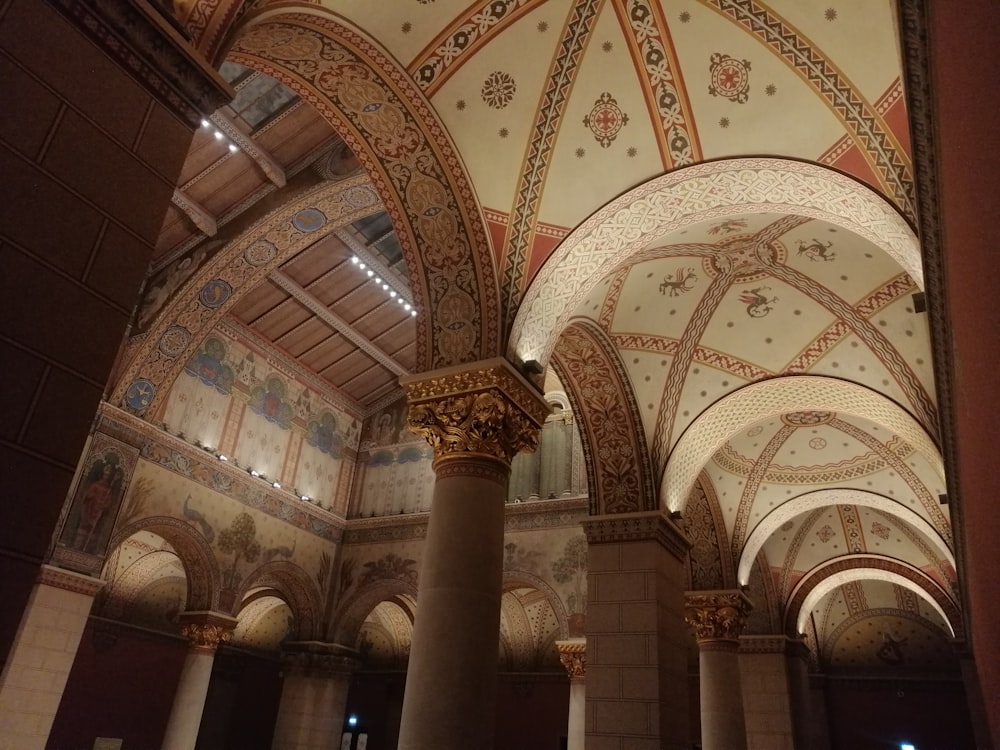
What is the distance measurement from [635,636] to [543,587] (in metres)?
5.57

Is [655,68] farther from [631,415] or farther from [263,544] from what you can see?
[263,544]

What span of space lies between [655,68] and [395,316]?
9455 millimetres

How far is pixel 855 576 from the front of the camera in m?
15.8

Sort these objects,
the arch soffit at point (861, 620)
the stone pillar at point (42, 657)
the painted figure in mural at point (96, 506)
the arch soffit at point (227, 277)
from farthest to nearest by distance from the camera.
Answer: the arch soffit at point (861, 620)
the arch soffit at point (227, 277)
the painted figure in mural at point (96, 506)
the stone pillar at point (42, 657)

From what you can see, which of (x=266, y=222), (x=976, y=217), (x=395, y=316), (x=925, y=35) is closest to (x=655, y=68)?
(x=925, y=35)

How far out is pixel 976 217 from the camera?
5.84 ft

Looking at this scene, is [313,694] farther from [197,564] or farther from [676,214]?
[676,214]

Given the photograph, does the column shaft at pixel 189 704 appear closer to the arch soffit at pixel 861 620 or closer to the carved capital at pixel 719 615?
the carved capital at pixel 719 615

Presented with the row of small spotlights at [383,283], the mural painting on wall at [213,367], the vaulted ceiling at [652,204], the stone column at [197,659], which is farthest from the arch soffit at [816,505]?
the mural painting on wall at [213,367]

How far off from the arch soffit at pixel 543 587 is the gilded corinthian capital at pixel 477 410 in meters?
7.50

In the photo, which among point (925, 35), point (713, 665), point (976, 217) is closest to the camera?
point (976, 217)

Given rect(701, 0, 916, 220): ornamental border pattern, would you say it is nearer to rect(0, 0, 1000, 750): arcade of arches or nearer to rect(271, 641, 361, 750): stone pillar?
rect(0, 0, 1000, 750): arcade of arches

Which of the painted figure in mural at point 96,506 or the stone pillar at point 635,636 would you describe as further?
the painted figure in mural at point 96,506

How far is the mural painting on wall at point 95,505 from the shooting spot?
33.1 ft
